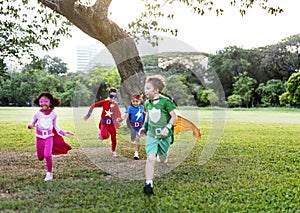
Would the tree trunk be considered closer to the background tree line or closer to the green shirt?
the background tree line

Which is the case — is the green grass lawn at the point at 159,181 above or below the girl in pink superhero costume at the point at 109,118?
below

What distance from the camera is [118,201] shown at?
4.37 m

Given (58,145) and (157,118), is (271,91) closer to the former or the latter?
(58,145)

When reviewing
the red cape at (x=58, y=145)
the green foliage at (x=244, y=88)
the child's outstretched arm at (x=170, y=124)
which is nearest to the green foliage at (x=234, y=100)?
the green foliage at (x=244, y=88)

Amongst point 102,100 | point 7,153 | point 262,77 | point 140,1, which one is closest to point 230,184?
point 102,100

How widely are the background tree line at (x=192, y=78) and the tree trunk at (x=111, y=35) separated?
20.2 inches

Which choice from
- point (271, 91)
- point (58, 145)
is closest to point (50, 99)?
point (58, 145)

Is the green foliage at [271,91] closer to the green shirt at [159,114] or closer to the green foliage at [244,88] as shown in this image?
the green foliage at [244,88]

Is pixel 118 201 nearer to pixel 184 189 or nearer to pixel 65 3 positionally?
pixel 184 189

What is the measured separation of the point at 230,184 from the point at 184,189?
29.5 inches

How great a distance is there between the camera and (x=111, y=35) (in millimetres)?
9914

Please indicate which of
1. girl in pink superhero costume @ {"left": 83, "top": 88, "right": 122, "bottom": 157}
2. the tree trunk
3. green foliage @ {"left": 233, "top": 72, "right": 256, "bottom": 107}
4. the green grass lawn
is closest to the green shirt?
the green grass lawn

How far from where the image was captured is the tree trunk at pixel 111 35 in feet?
30.9

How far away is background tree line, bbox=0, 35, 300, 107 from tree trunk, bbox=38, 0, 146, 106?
513mm
